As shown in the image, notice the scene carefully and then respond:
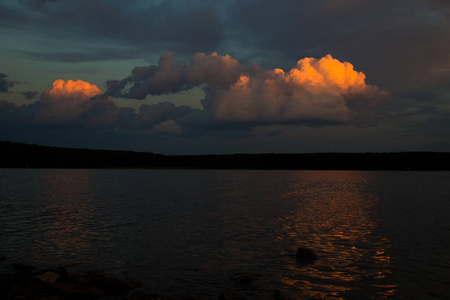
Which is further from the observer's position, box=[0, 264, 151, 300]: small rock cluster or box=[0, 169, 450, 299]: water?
box=[0, 169, 450, 299]: water

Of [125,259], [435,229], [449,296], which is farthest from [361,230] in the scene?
[125,259]

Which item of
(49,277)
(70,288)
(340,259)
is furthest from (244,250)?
(49,277)

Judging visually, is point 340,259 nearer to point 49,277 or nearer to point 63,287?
point 63,287

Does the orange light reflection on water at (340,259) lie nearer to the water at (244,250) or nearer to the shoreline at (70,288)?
the water at (244,250)

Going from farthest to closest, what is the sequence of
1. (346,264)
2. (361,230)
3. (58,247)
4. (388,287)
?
(361,230), (58,247), (346,264), (388,287)

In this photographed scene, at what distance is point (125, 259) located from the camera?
23250 millimetres

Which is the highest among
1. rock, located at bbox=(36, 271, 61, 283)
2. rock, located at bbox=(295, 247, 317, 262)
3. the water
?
rock, located at bbox=(36, 271, 61, 283)

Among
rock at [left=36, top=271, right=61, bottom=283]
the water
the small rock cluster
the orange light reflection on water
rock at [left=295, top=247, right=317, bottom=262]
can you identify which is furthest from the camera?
rock at [left=295, top=247, right=317, bottom=262]

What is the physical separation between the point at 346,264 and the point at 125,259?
A: 14.0m

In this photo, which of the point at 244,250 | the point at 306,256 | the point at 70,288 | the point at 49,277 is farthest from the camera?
the point at 244,250

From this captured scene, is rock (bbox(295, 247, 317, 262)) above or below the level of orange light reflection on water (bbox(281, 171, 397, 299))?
above

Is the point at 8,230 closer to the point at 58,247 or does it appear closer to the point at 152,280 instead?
the point at 58,247

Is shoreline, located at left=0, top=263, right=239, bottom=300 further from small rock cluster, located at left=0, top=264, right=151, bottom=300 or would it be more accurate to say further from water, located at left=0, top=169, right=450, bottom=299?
water, located at left=0, top=169, right=450, bottom=299

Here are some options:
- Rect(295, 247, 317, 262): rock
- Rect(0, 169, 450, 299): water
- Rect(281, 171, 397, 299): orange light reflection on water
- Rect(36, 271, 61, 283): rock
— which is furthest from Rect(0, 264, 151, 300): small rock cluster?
Rect(295, 247, 317, 262): rock
